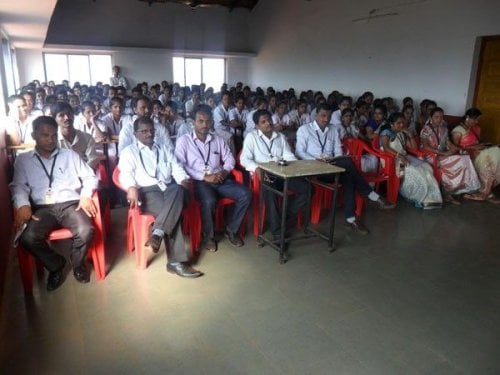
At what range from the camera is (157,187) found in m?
3.07

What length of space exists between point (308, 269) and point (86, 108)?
3175 millimetres

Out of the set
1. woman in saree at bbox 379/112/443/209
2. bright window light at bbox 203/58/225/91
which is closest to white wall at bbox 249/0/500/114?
bright window light at bbox 203/58/225/91

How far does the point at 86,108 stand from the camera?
4477 mm

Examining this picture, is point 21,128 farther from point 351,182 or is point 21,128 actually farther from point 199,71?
point 199,71

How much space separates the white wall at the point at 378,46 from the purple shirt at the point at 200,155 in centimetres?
504

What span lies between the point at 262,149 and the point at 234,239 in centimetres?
92

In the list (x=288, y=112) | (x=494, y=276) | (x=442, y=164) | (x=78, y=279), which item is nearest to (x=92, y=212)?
(x=78, y=279)

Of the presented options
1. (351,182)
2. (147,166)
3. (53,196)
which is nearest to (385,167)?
(351,182)

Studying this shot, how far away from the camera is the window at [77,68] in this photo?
505 inches

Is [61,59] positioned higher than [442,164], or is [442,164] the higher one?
[61,59]

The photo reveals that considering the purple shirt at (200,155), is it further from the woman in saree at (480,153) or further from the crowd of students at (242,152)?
the woman in saree at (480,153)

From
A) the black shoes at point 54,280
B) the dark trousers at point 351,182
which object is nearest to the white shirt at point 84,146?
the black shoes at point 54,280

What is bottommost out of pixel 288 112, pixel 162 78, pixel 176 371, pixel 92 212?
pixel 176 371

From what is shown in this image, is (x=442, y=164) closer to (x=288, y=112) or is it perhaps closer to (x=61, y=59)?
(x=288, y=112)
